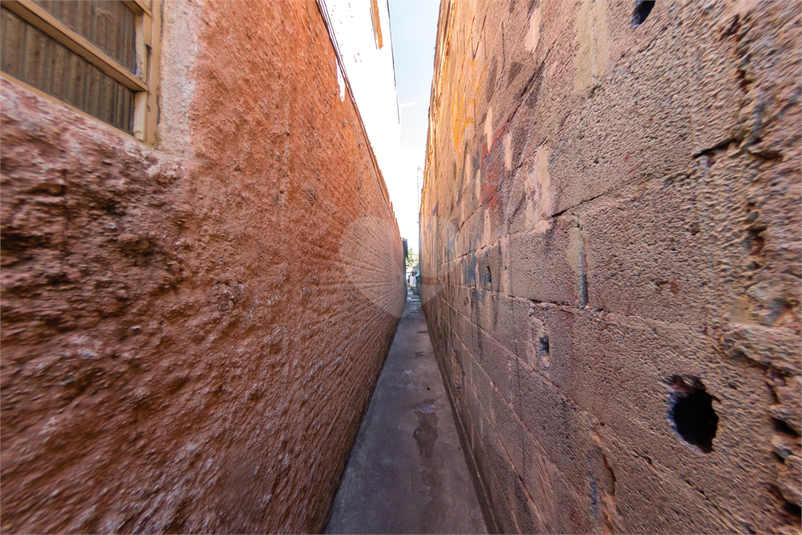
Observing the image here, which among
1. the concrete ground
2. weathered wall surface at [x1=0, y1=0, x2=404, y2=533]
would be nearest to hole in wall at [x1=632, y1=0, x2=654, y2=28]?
weathered wall surface at [x1=0, y1=0, x2=404, y2=533]

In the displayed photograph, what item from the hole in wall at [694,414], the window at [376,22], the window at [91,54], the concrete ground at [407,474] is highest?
the window at [376,22]

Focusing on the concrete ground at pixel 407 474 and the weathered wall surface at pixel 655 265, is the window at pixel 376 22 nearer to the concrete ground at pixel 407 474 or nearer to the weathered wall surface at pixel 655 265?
the weathered wall surface at pixel 655 265

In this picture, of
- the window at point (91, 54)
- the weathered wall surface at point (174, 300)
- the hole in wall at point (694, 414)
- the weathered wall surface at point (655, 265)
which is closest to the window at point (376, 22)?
the weathered wall surface at point (174, 300)

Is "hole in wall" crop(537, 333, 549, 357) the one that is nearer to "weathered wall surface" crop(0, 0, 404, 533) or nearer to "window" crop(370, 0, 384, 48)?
"weathered wall surface" crop(0, 0, 404, 533)

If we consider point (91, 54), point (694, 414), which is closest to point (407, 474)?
point (694, 414)

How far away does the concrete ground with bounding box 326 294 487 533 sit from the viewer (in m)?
2.37

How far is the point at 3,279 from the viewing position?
0.60 metres

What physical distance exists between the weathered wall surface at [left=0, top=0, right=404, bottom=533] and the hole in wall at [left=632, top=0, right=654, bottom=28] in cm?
153

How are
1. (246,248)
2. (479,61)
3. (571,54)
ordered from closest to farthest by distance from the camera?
(571,54)
(246,248)
(479,61)

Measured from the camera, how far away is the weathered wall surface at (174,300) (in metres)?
0.64

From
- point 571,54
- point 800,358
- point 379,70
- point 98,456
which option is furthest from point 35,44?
point 379,70

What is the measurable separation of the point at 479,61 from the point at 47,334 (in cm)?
287

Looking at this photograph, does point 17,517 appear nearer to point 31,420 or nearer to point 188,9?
point 31,420

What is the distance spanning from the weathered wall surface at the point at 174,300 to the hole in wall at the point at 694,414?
1.52m
